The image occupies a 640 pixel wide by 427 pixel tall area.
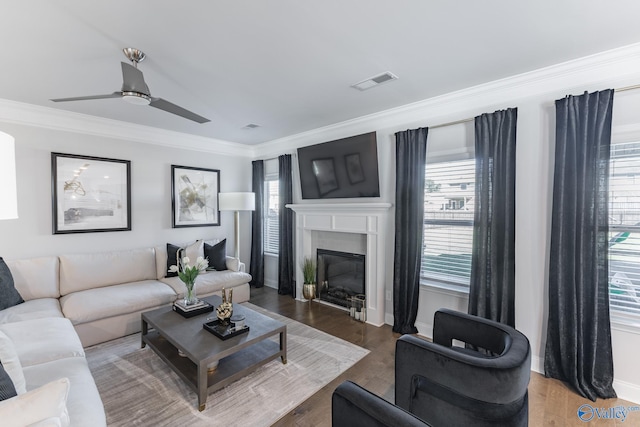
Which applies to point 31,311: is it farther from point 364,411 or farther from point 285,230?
point 364,411

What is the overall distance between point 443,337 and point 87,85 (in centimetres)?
387

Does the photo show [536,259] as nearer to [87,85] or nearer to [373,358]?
[373,358]

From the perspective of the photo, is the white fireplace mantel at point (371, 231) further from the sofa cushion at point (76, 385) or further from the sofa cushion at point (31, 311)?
the sofa cushion at point (31, 311)

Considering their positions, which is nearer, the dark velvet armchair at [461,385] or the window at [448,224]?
the dark velvet armchair at [461,385]

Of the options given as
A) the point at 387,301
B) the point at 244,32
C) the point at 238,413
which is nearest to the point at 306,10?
the point at 244,32

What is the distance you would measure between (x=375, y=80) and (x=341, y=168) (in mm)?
1432

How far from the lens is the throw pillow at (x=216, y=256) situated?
436 centimetres

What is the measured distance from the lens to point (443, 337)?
2162 mm

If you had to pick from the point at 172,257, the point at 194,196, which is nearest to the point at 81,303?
the point at 172,257

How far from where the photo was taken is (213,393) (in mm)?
2248

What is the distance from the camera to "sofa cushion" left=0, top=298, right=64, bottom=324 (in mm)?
2555

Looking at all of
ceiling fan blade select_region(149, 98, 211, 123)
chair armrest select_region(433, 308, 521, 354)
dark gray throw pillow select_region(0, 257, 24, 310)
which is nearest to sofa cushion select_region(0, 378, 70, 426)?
ceiling fan blade select_region(149, 98, 211, 123)

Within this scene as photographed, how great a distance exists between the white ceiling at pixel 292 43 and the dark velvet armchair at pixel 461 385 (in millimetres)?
2032

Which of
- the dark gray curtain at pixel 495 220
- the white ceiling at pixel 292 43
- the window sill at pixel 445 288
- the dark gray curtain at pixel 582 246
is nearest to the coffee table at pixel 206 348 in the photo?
the window sill at pixel 445 288
